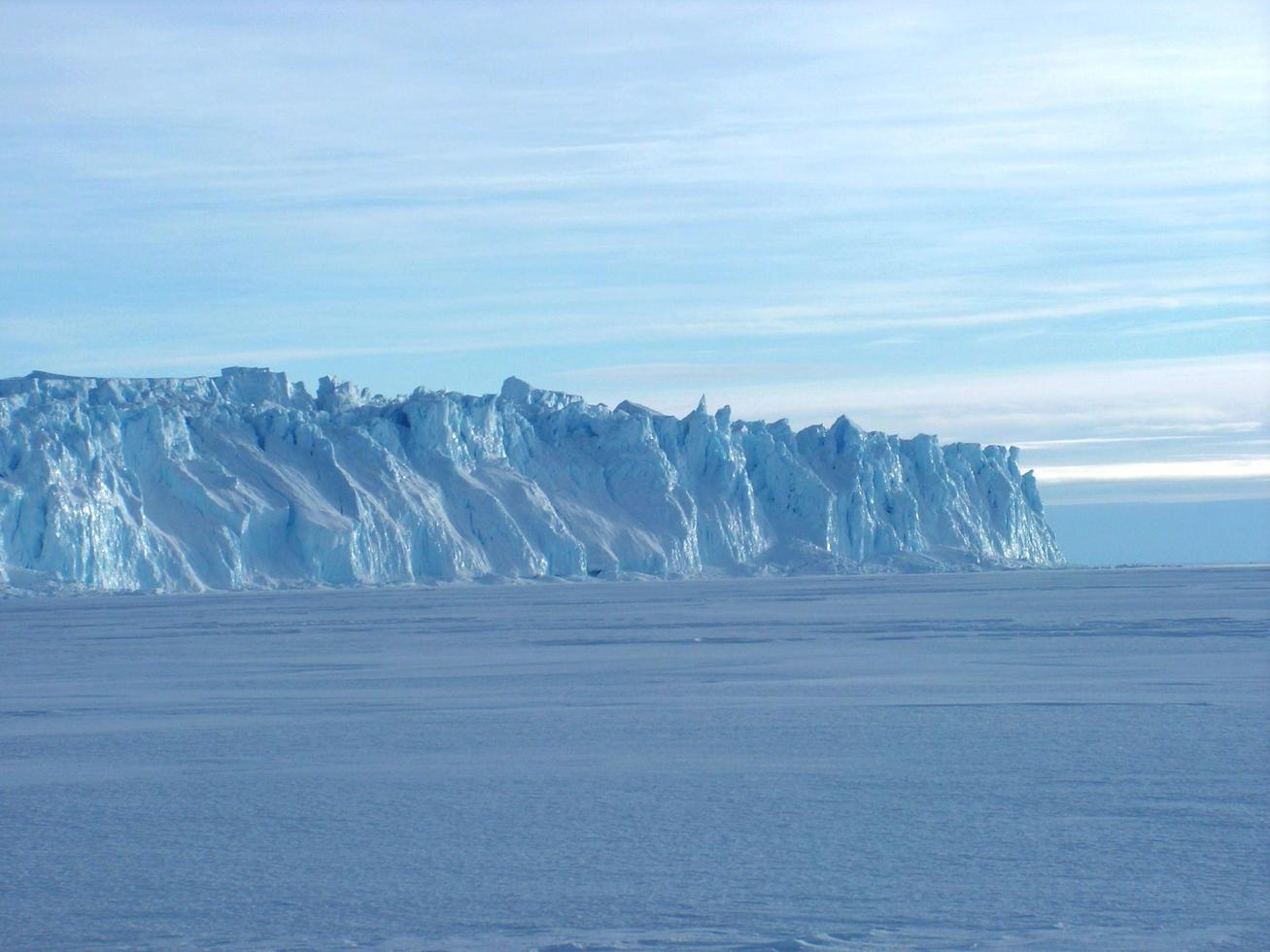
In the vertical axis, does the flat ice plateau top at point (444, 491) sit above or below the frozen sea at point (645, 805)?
above

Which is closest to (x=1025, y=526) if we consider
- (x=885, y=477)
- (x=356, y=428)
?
(x=885, y=477)

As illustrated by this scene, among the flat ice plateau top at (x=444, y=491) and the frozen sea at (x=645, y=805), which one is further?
the flat ice plateau top at (x=444, y=491)

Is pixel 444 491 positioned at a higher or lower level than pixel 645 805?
higher

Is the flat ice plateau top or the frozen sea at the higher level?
the flat ice plateau top

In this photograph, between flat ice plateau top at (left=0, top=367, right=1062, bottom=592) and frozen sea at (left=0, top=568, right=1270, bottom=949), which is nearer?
frozen sea at (left=0, top=568, right=1270, bottom=949)

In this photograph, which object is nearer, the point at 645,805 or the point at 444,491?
the point at 645,805
